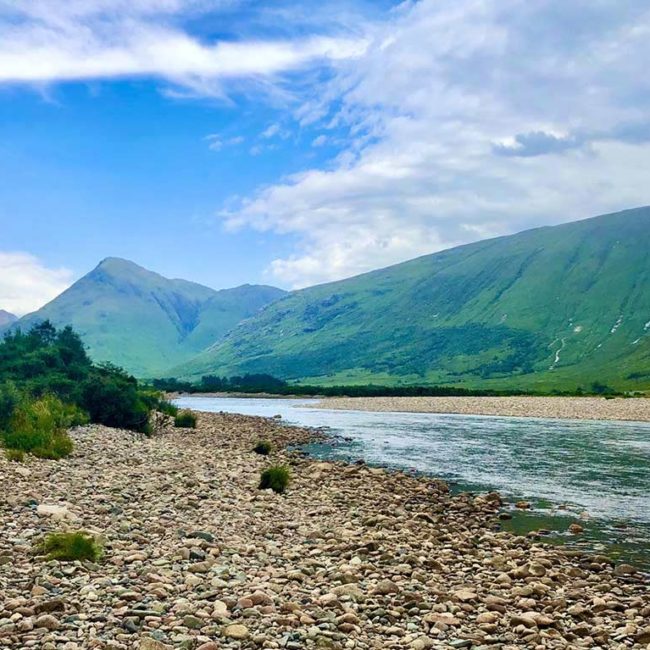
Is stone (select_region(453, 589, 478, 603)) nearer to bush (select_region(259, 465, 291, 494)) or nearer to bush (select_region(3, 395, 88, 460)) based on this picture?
bush (select_region(259, 465, 291, 494))

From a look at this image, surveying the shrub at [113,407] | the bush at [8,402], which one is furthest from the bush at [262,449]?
the bush at [8,402]

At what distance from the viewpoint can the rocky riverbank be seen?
433 inches

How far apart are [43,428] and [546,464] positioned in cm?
2710

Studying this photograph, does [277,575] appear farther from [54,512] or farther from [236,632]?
[54,512]

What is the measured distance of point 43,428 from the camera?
102ft

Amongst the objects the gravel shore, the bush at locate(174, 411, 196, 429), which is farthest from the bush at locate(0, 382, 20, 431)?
the gravel shore

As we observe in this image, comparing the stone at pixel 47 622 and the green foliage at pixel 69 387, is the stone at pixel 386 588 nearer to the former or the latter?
the stone at pixel 47 622

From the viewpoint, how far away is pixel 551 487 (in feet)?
103

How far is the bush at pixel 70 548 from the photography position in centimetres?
1335

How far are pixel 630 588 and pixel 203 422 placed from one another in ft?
186

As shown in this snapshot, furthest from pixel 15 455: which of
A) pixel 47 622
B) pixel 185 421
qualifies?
pixel 185 421

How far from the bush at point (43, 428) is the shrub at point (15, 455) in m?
0.75

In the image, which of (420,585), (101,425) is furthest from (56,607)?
(101,425)

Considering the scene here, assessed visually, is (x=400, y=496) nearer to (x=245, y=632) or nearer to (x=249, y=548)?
(x=249, y=548)
